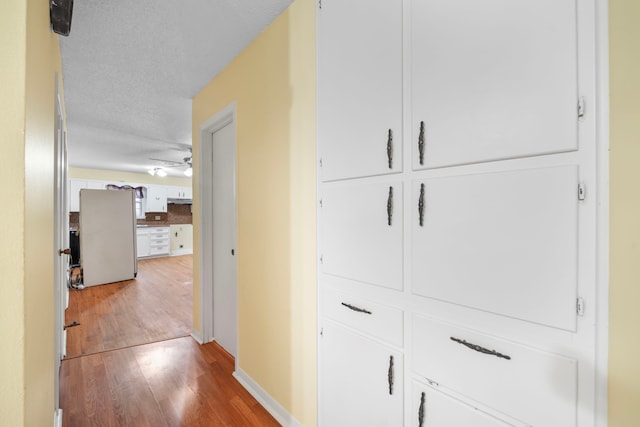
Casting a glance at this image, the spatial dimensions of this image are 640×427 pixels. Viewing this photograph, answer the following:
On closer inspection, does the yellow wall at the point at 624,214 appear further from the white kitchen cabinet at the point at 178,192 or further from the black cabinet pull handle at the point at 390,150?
the white kitchen cabinet at the point at 178,192

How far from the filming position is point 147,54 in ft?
6.78

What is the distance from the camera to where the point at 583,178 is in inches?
26.4

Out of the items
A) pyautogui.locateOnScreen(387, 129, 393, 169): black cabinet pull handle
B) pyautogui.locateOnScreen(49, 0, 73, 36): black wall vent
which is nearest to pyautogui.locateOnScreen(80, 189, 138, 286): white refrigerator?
pyautogui.locateOnScreen(49, 0, 73, 36): black wall vent

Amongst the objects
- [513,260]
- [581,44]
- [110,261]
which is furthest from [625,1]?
[110,261]

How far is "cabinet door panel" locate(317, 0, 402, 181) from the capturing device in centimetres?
→ 109

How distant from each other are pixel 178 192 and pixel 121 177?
1.53m

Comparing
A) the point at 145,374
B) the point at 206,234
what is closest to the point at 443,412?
the point at 145,374

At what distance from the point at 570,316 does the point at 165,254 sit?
30.0ft

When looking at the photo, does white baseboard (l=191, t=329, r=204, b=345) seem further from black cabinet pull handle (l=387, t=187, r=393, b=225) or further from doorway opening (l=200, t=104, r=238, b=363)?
black cabinet pull handle (l=387, t=187, r=393, b=225)

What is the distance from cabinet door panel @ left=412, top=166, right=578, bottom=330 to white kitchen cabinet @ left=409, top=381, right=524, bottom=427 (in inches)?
13.2

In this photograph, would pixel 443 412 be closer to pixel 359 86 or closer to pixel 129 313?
pixel 359 86

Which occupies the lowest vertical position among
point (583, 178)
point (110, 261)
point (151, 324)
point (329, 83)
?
→ point (151, 324)

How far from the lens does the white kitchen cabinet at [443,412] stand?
2.76 feet

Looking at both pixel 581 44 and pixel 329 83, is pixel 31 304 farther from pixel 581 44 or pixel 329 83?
pixel 581 44
